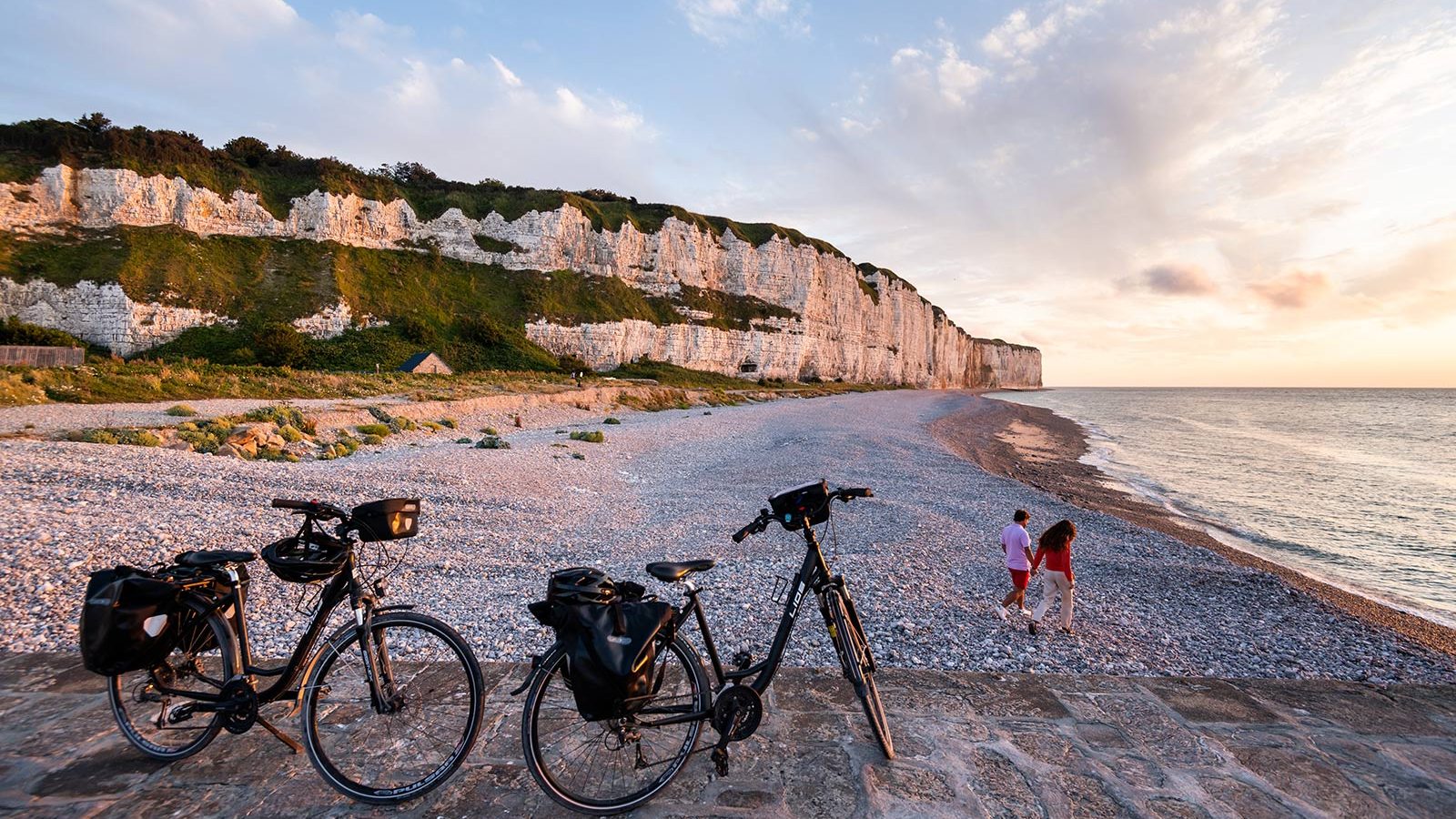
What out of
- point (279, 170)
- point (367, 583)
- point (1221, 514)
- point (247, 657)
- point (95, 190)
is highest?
point (279, 170)

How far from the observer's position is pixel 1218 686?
203 inches

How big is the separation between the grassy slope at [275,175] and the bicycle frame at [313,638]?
7199 cm

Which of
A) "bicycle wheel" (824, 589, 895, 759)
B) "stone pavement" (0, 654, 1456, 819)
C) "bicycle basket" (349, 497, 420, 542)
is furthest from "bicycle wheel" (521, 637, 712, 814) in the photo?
"bicycle basket" (349, 497, 420, 542)

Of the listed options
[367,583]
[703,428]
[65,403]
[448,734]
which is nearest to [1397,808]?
[448,734]

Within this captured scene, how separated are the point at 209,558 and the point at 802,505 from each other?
385cm

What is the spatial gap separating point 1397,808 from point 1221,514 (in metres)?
18.9

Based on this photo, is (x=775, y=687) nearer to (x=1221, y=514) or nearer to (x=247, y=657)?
(x=247, y=657)

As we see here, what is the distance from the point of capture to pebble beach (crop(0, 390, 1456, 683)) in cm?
650

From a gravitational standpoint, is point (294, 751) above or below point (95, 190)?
below

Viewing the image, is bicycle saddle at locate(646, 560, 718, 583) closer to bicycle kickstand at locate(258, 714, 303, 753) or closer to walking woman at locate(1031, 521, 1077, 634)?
bicycle kickstand at locate(258, 714, 303, 753)

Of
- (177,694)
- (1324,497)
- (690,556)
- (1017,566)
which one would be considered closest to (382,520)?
(177,694)

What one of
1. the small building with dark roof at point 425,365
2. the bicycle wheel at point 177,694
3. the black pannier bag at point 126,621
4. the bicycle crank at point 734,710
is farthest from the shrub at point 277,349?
the bicycle crank at point 734,710

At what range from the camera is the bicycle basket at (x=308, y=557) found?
3391 millimetres

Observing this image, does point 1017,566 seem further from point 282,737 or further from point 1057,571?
point 282,737
